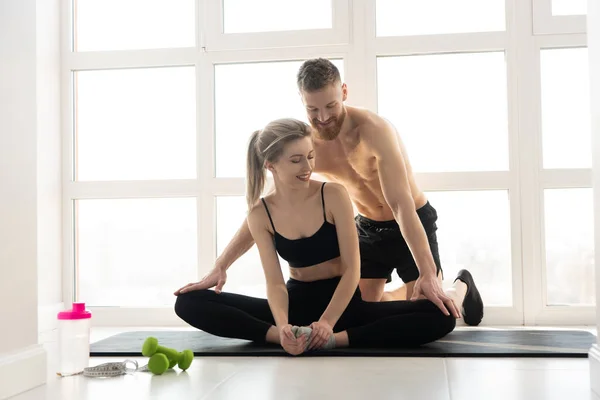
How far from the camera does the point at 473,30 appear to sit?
3.54 metres

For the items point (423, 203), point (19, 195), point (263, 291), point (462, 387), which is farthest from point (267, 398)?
point (263, 291)

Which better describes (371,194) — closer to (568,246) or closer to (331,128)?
(331,128)

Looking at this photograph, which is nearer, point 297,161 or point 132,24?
point 297,161

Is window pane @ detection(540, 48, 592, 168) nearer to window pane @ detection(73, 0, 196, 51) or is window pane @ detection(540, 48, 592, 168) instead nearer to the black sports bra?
the black sports bra

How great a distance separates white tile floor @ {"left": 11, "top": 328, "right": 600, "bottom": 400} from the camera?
5.81 ft

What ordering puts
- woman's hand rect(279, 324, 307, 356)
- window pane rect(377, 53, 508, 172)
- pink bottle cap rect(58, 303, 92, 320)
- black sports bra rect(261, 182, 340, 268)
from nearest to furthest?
pink bottle cap rect(58, 303, 92, 320) → woman's hand rect(279, 324, 307, 356) → black sports bra rect(261, 182, 340, 268) → window pane rect(377, 53, 508, 172)

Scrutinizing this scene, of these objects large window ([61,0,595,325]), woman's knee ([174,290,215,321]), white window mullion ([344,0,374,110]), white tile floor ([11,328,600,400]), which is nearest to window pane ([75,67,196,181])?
large window ([61,0,595,325])

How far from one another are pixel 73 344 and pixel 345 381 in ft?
2.55

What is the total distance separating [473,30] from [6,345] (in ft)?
8.33

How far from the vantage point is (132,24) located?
3830 mm

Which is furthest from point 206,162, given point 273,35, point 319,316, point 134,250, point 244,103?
point 319,316

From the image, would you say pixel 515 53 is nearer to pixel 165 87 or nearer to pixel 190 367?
pixel 165 87

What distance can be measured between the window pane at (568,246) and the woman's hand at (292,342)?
1540 millimetres

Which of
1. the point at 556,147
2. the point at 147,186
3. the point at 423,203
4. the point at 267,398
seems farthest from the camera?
the point at 147,186
